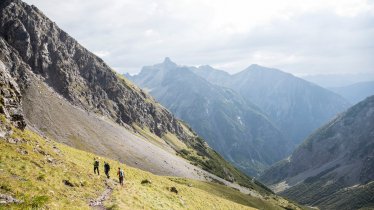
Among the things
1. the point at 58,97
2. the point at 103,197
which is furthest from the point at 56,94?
the point at 103,197

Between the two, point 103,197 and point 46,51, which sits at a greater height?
point 46,51

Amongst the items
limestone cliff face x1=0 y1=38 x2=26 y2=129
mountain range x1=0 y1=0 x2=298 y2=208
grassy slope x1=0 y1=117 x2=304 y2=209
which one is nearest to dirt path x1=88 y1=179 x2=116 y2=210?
grassy slope x1=0 y1=117 x2=304 y2=209

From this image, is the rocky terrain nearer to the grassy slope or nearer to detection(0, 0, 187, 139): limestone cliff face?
detection(0, 0, 187, 139): limestone cliff face

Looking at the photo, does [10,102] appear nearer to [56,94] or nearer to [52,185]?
[52,185]

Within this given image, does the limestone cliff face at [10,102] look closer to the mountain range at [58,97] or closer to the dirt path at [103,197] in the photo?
the dirt path at [103,197]

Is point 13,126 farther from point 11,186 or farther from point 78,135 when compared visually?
point 78,135

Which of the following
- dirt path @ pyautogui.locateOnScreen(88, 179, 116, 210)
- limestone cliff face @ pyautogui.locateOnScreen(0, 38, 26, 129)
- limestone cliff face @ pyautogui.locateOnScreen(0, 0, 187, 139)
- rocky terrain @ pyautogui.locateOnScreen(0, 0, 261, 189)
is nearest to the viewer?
dirt path @ pyautogui.locateOnScreen(88, 179, 116, 210)

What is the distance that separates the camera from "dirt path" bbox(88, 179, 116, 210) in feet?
123

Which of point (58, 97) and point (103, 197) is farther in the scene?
point (58, 97)

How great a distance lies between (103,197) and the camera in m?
41.7

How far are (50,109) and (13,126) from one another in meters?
97.2

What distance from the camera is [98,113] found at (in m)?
182

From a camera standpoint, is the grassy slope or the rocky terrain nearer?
the grassy slope

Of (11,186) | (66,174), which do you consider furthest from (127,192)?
(11,186)
